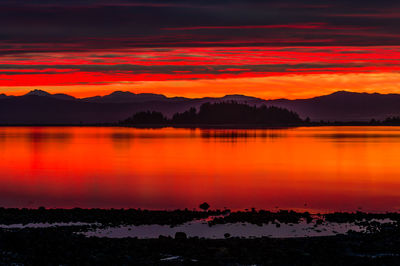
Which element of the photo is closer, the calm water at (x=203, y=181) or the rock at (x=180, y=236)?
the rock at (x=180, y=236)

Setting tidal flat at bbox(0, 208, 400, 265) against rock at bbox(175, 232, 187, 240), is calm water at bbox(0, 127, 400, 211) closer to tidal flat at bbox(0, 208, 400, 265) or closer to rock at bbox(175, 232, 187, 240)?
tidal flat at bbox(0, 208, 400, 265)

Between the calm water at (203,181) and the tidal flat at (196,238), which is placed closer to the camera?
the tidal flat at (196,238)

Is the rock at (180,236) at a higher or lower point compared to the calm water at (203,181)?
higher

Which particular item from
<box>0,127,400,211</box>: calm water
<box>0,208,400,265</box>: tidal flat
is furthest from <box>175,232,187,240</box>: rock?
<box>0,127,400,211</box>: calm water

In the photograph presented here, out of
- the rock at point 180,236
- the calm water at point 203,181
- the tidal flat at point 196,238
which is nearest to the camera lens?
the tidal flat at point 196,238

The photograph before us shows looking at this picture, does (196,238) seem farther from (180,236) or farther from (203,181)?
(203,181)

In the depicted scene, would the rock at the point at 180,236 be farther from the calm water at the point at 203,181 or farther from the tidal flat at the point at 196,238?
the calm water at the point at 203,181

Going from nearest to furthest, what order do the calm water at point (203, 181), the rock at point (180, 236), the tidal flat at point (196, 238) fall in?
1. the tidal flat at point (196, 238)
2. the rock at point (180, 236)
3. the calm water at point (203, 181)

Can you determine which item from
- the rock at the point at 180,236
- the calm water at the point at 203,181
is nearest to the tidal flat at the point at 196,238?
the rock at the point at 180,236

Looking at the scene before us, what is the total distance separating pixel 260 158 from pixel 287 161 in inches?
195

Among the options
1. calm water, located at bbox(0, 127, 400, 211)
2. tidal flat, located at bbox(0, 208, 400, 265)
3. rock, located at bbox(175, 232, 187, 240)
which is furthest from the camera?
calm water, located at bbox(0, 127, 400, 211)

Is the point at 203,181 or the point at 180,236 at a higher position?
the point at 180,236

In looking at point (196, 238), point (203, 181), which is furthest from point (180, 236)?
point (203, 181)

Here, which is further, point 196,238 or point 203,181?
point 203,181
